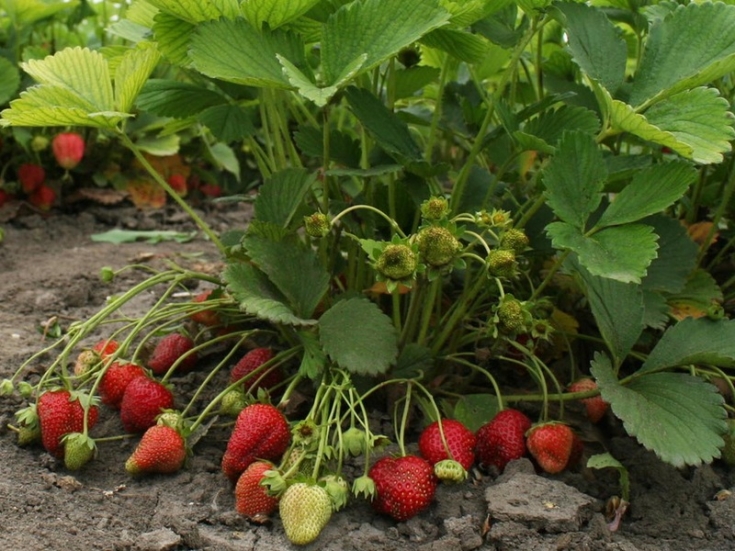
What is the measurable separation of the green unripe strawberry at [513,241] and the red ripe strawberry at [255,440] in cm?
35

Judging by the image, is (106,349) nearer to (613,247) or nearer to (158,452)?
(158,452)

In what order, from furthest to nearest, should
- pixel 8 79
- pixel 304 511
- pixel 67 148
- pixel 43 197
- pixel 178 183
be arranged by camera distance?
1. pixel 178 183
2. pixel 43 197
3. pixel 67 148
4. pixel 8 79
5. pixel 304 511

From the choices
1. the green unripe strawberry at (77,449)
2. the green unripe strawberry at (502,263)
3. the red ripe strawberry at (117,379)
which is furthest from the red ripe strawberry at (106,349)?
the green unripe strawberry at (502,263)

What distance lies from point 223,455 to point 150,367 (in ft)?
0.85

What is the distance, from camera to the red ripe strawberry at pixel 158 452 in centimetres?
113

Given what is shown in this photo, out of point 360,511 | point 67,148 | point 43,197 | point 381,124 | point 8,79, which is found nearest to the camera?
point 360,511

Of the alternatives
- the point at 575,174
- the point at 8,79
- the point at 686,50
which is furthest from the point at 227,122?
the point at 8,79

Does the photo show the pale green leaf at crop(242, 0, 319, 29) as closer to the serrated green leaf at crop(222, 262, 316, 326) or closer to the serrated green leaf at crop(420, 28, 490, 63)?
the serrated green leaf at crop(420, 28, 490, 63)

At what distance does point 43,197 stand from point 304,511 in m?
1.79

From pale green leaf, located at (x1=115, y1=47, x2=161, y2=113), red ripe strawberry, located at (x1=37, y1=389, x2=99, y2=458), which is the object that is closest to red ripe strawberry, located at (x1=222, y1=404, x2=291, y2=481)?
red ripe strawberry, located at (x1=37, y1=389, x2=99, y2=458)

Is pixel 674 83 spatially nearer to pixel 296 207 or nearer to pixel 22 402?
pixel 296 207

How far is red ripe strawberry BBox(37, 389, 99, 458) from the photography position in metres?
1.18

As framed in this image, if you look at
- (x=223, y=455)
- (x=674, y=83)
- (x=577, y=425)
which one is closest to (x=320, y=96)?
(x=674, y=83)

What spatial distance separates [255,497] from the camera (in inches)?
41.8
